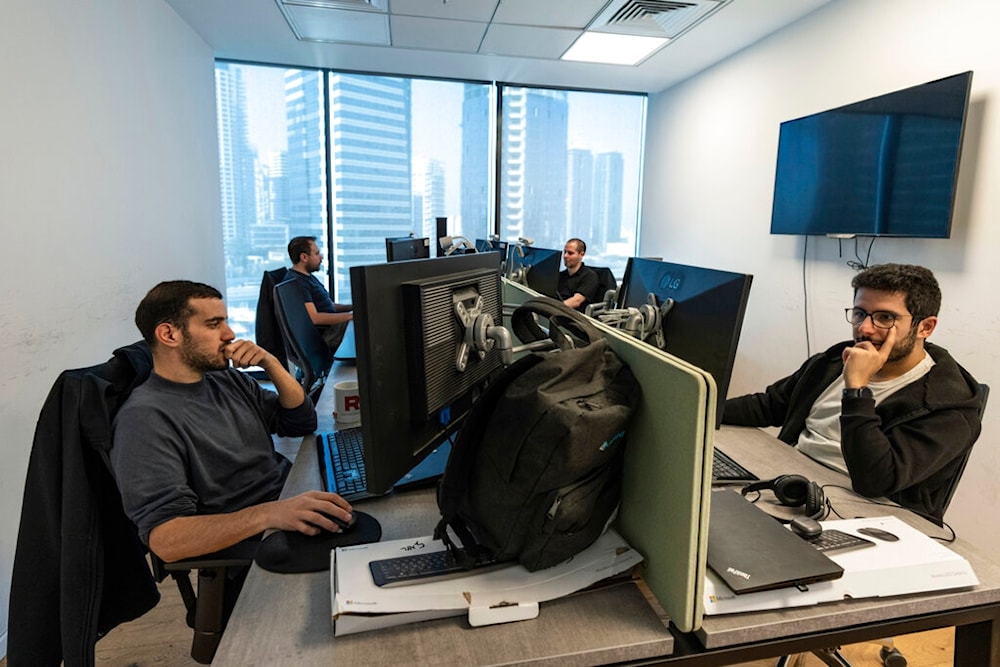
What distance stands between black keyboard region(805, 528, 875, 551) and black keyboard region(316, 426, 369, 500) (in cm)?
82

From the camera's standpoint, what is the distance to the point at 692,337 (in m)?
1.42

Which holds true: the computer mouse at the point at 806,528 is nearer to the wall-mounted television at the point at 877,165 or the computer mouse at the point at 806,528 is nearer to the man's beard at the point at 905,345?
the man's beard at the point at 905,345

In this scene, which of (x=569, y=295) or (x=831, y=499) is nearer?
(x=831, y=499)

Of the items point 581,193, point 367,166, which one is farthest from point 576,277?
point 367,166

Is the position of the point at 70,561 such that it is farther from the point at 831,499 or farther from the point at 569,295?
the point at 569,295

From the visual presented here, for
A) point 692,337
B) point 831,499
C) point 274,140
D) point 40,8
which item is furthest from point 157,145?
point 831,499

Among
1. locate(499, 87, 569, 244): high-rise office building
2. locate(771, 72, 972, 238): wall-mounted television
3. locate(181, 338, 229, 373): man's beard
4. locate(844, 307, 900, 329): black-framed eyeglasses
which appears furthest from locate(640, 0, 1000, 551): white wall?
locate(181, 338, 229, 373): man's beard

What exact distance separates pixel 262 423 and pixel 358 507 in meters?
0.53

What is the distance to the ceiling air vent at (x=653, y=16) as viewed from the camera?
3.32 m

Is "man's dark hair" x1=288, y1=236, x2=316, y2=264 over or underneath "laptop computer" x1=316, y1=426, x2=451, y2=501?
over

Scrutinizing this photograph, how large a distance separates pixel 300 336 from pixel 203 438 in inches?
55.4

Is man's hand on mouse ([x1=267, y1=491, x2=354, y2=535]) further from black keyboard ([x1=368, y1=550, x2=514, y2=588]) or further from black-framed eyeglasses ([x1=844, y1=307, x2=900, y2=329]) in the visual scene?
black-framed eyeglasses ([x1=844, y1=307, x2=900, y2=329])

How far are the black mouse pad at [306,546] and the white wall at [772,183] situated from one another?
262cm

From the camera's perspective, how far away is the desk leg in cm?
96
